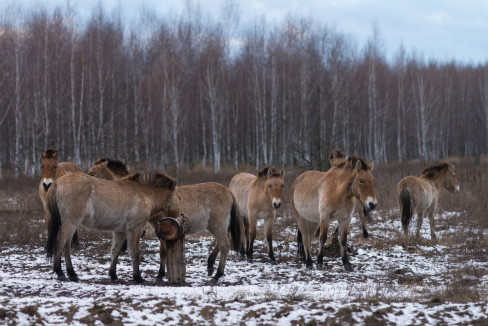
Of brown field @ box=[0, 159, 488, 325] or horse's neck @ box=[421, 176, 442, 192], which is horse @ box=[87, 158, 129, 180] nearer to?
brown field @ box=[0, 159, 488, 325]

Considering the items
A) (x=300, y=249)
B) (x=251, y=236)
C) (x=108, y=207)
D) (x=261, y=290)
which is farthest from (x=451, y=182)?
(x=108, y=207)

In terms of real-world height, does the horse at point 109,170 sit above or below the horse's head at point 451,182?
above

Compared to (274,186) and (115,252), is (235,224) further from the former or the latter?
(115,252)

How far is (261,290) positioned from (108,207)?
2728mm

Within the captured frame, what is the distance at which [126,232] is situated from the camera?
7902 mm

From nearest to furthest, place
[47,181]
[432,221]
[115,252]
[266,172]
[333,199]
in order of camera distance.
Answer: [115,252]
[333,199]
[47,181]
[266,172]
[432,221]

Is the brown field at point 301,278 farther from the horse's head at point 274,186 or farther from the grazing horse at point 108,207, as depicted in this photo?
the horse's head at point 274,186

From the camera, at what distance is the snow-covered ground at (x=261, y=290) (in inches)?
208

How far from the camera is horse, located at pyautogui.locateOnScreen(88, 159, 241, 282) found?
8.39 metres

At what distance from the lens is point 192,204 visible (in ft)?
27.9

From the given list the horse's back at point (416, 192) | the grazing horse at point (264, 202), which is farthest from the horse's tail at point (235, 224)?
the horse's back at point (416, 192)

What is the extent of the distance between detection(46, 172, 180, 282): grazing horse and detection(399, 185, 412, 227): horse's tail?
7.29 metres

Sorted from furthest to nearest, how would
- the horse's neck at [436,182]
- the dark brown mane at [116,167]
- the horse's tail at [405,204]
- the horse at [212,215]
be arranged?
1. the horse's neck at [436,182]
2. the horse's tail at [405,204]
3. the dark brown mane at [116,167]
4. the horse at [212,215]

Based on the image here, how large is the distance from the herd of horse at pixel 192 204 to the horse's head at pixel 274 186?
2 cm
